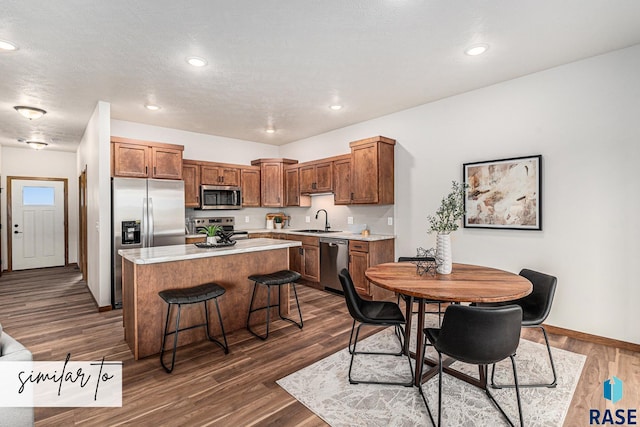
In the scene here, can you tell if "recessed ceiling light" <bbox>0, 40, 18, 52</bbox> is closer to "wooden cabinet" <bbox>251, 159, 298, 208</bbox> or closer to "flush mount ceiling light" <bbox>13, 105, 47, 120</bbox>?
"flush mount ceiling light" <bbox>13, 105, 47, 120</bbox>

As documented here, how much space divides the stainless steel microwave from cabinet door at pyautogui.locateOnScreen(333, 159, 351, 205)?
1.95 meters

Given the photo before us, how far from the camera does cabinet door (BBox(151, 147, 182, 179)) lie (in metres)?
4.86

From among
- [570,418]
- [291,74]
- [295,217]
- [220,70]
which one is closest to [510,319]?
[570,418]

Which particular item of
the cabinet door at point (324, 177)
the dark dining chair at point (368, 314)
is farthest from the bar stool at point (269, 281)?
the cabinet door at point (324, 177)

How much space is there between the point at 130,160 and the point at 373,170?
3557 mm

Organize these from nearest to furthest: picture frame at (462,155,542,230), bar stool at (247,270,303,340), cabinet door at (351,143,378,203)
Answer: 1. bar stool at (247,270,303,340)
2. picture frame at (462,155,542,230)
3. cabinet door at (351,143,378,203)

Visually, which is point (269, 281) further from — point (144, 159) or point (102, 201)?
point (144, 159)

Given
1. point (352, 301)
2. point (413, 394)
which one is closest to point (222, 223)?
point (352, 301)

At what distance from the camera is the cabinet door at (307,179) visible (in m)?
5.78

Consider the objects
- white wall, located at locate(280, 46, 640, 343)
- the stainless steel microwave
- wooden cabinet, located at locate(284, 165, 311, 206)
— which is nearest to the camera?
Answer: white wall, located at locate(280, 46, 640, 343)

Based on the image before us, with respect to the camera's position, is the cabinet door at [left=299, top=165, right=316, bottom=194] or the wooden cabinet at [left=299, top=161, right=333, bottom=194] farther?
the cabinet door at [left=299, top=165, right=316, bottom=194]

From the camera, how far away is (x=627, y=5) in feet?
7.52

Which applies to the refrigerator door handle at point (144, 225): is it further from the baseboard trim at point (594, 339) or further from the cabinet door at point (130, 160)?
the baseboard trim at point (594, 339)

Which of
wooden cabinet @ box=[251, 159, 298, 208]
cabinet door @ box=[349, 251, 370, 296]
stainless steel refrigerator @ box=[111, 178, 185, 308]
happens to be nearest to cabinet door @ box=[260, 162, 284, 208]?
wooden cabinet @ box=[251, 159, 298, 208]
